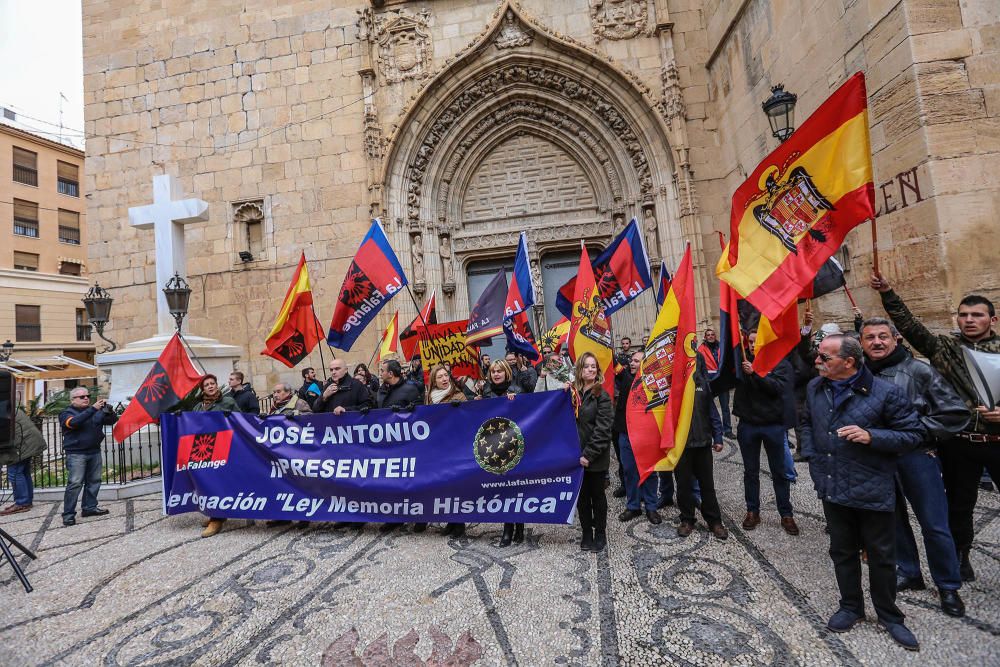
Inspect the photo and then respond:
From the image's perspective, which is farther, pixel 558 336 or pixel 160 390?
pixel 558 336

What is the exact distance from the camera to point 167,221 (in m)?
8.97

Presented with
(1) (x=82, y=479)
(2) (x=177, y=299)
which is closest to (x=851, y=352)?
(1) (x=82, y=479)

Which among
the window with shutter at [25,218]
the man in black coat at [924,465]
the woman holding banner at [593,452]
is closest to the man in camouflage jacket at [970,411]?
the man in black coat at [924,465]

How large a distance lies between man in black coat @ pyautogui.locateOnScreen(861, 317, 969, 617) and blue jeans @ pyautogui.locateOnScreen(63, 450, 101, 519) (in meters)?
7.95

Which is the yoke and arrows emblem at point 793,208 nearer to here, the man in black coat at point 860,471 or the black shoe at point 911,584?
the man in black coat at point 860,471

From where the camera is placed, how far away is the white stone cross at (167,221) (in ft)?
28.9

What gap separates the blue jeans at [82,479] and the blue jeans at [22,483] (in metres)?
1.09

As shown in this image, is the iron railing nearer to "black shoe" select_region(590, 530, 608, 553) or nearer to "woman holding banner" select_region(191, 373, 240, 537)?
"woman holding banner" select_region(191, 373, 240, 537)

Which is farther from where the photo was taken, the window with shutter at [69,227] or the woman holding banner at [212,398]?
the window with shutter at [69,227]

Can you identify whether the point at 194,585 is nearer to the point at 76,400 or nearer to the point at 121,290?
the point at 76,400

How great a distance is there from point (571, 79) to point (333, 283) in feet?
25.3

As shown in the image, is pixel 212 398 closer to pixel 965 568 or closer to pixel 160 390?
pixel 160 390

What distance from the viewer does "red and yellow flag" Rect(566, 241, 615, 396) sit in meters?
4.75

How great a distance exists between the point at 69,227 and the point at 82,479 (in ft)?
95.8
